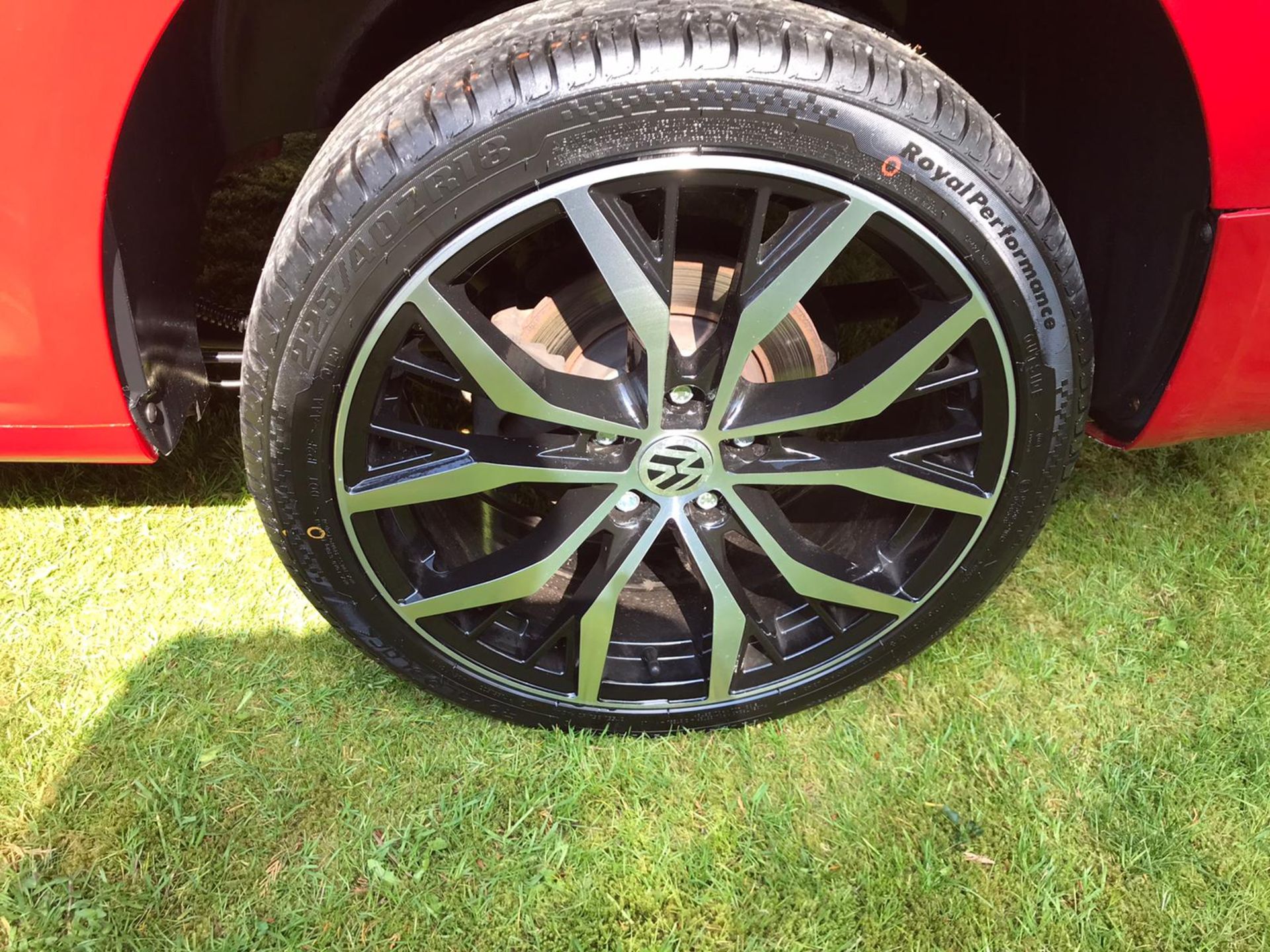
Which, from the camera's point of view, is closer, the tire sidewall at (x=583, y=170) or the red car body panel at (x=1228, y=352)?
the tire sidewall at (x=583, y=170)

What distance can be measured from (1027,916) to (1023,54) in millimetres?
1666

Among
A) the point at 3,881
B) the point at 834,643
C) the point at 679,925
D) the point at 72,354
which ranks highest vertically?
the point at 72,354

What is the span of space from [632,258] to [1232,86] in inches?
35.9

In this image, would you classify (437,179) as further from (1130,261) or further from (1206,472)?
(1206,472)

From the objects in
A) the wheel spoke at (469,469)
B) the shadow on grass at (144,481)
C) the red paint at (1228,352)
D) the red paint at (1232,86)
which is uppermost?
the red paint at (1232,86)

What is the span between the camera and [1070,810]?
1893mm

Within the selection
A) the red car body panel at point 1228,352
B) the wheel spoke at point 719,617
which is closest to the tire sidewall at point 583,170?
the red car body panel at point 1228,352

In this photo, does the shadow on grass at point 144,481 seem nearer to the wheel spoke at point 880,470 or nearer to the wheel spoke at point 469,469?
the wheel spoke at point 469,469

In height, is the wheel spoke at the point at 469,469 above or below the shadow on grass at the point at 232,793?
above

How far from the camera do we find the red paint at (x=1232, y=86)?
51.7 inches

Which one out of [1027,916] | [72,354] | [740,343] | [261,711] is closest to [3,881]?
[261,711]

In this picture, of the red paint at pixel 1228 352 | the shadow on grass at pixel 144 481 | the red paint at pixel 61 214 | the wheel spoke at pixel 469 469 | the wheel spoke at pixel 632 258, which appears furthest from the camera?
the shadow on grass at pixel 144 481

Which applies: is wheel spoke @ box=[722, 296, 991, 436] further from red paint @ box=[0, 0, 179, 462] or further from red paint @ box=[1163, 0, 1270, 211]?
red paint @ box=[0, 0, 179, 462]

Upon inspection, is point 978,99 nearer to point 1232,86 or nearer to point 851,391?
point 1232,86
